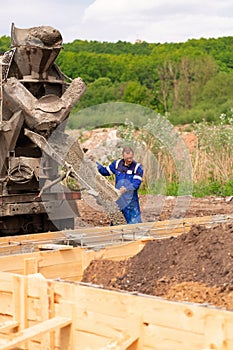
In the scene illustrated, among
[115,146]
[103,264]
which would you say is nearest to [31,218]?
[103,264]

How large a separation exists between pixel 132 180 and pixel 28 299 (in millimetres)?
4765

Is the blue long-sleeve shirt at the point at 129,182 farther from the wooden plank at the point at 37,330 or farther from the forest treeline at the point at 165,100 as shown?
the wooden plank at the point at 37,330

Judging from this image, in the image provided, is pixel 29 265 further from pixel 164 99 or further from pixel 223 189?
pixel 164 99

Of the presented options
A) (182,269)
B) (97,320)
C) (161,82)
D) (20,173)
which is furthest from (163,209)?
(161,82)

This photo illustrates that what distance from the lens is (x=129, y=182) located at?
30.8ft

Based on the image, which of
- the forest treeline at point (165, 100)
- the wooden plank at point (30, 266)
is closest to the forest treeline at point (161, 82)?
the forest treeline at point (165, 100)

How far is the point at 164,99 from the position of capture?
134 feet

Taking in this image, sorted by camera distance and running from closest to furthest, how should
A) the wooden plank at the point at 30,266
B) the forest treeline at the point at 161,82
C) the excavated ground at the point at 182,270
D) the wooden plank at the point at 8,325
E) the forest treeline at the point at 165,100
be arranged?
the wooden plank at the point at 8,325, the excavated ground at the point at 182,270, the wooden plank at the point at 30,266, the forest treeline at the point at 165,100, the forest treeline at the point at 161,82

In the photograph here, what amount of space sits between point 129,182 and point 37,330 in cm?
524

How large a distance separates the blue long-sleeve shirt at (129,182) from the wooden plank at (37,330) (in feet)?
15.8

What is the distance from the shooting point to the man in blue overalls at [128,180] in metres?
9.32

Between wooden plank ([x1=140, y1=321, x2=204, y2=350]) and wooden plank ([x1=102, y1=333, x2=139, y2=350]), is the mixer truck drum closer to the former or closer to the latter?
wooden plank ([x1=102, y1=333, x2=139, y2=350])

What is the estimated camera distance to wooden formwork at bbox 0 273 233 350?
385 cm

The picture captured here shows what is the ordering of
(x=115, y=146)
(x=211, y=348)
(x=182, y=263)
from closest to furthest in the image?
1. (x=211, y=348)
2. (x=182, y=263)
3. (x=115, y=146)
